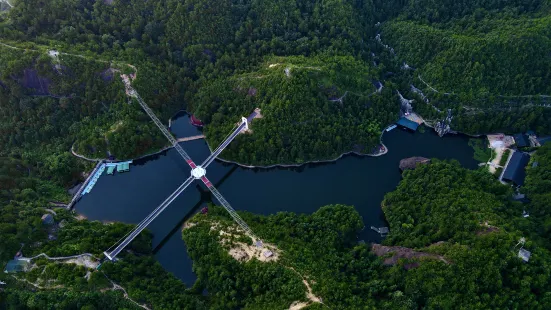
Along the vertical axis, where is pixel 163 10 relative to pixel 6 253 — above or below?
above

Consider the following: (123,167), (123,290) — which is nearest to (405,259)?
(123,290)

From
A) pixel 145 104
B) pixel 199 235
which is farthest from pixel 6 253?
pixel 145 104

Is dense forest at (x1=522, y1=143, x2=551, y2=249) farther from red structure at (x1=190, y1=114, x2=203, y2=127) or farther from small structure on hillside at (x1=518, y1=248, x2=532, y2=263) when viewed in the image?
red structure at (x1=190, y1=114, x2=203, y2=127)

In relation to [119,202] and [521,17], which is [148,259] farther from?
[521,17]

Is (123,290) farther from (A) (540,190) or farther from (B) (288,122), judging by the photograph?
(A) (540,190)

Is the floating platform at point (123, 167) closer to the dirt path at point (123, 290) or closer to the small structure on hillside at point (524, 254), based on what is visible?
the dirt path at point (123, 290)

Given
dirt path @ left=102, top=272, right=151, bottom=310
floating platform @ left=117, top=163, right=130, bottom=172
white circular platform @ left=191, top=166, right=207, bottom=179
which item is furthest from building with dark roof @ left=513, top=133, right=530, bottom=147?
floating platform @ left=117, top=163, right=130, bottom=172

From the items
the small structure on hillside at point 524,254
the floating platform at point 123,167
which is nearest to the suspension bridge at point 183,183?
the floating platform at point 123,167
